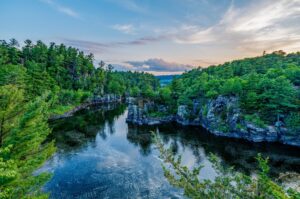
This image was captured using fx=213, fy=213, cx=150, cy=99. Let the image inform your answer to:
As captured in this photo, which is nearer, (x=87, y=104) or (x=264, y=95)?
(x=264, y=95)

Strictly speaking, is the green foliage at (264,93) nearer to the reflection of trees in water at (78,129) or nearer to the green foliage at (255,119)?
the green foliage at (255,119)

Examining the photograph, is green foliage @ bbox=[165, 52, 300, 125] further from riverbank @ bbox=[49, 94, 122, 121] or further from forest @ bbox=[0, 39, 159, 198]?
riverbank @ bbox=[49, 94, 122, 121]

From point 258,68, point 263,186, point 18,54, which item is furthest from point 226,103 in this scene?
point 18,54

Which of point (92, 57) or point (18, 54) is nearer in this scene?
point (18, 54)

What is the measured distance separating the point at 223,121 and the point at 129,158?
21.5m

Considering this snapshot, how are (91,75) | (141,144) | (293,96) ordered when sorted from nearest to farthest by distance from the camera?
(141,144) < (293,96) < (91,75)

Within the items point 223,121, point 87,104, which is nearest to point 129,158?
point 223,121

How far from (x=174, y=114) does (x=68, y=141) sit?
1070 inches

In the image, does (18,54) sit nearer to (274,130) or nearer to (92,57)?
(92,57)

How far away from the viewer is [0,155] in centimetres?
1012

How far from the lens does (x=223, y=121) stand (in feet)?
137

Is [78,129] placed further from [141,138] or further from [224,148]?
[224,148]

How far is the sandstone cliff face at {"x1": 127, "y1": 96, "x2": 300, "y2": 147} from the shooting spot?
36.1 metres

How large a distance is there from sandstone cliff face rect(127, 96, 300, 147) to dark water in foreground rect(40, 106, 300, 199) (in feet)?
7.65
